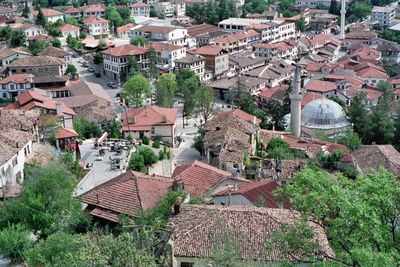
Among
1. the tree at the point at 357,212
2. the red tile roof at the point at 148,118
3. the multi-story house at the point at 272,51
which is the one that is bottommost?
the multi-story house at the point at 272,51

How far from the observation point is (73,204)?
2092 centimetres

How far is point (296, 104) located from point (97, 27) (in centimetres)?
5170

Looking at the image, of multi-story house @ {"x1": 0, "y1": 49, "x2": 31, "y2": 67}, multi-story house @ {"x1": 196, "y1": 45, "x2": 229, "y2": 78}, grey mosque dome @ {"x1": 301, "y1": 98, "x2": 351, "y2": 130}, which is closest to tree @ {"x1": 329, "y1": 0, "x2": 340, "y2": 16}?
multi-story house @ {"x1": 196, "y1": 45, "x2": 229, "y2": 78}

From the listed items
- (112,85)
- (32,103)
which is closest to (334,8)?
(112,85)

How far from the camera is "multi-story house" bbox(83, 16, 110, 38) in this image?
8612 cm

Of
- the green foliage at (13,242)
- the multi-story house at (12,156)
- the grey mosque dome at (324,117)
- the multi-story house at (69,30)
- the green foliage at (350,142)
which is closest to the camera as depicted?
the green foliage at (13,242)

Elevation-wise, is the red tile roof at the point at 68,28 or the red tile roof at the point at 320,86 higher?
the red tile roof at the point at 68,28

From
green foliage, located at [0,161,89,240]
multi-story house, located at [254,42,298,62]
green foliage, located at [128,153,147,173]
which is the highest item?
green foliage, located at [0,161,89,240]

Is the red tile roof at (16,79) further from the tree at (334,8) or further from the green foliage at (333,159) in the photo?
the tree at (334,8)

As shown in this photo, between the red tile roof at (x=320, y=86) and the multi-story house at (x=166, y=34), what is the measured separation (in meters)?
25.9

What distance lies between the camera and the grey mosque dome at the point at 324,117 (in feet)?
151

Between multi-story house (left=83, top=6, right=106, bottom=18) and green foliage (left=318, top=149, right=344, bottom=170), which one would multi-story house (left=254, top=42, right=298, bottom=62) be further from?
green foliage (left=318, top=149, right=344, bottom=170)

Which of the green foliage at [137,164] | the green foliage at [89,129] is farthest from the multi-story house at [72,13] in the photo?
the green foliage at [137,164]

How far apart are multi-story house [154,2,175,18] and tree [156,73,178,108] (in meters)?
54.0
